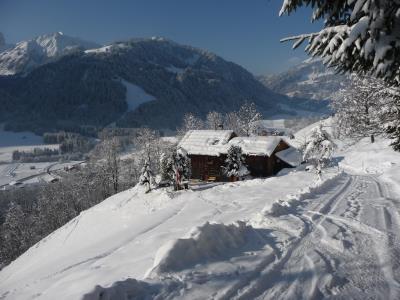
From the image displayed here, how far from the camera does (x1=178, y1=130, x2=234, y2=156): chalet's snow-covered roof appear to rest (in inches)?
1848

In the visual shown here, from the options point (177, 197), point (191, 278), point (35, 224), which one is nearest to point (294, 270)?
point (191, 278)

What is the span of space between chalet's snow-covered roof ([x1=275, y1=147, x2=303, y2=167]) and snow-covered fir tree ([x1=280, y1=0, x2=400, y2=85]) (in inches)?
1653

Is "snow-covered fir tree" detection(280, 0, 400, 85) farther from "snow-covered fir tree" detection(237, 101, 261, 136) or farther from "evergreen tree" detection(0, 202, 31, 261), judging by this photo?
"snow-covered fir tree" detection(237, 101, 261, 136)

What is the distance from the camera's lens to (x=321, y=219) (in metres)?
11.6

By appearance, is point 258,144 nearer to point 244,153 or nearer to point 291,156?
point 244,153

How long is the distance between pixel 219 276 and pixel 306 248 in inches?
119

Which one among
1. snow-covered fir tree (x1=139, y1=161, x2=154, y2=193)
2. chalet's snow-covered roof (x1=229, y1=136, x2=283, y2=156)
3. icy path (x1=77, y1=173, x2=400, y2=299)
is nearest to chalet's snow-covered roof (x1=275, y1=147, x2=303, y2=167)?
chalet's snow-covered roof (x1=229, y1=136, x2=283, y2=156)

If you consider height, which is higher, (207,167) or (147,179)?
(207,167)

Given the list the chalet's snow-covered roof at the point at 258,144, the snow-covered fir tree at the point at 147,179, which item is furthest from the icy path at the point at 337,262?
the chalet's snow-covered roof at the point at 258,144

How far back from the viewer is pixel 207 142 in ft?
160

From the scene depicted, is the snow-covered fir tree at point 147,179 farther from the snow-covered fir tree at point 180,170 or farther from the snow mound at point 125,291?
the snow mound at point 125,291

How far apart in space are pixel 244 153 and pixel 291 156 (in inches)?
306

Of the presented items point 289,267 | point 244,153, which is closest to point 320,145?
point 244,153

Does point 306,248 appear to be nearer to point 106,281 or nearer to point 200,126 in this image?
point 106,281
